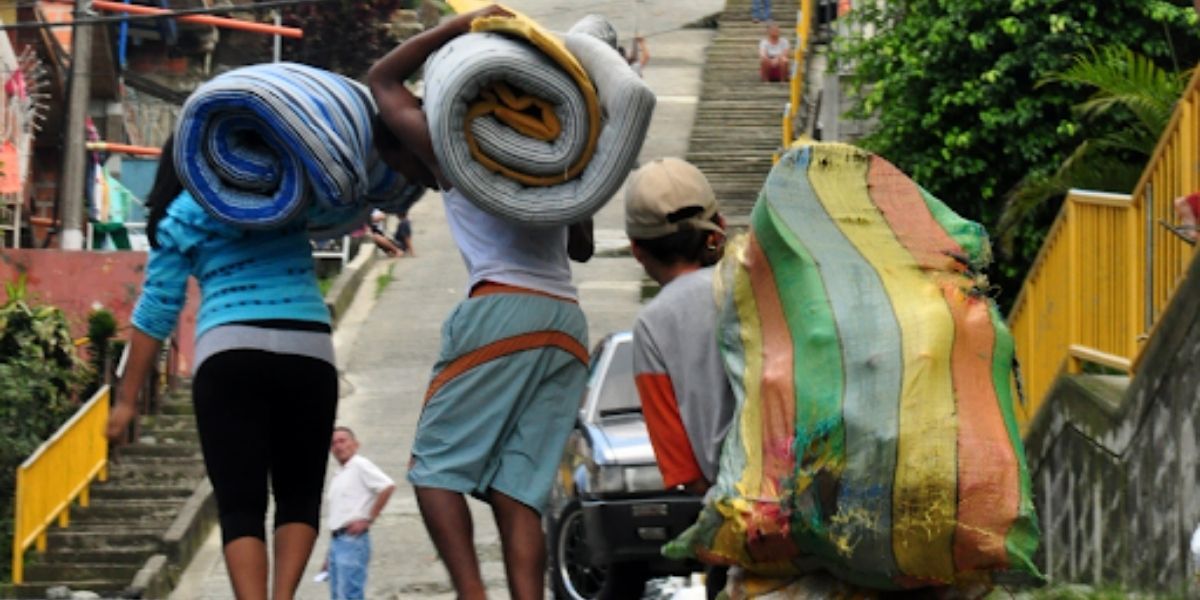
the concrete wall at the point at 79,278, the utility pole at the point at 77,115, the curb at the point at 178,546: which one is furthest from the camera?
the utility pole at the point at 77,115

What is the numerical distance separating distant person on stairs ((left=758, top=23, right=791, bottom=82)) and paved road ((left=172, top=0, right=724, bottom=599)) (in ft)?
4.02

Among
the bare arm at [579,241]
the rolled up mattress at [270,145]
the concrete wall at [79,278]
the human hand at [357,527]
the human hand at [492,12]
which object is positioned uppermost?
the human hand at [492,12]

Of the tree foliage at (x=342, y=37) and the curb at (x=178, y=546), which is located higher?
the tree foliage at (x=342, y=37)

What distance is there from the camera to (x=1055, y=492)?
10.9m

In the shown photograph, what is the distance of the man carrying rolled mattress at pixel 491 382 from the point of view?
6312 mm

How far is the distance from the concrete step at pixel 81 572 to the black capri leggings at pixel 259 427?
1126 centimetres

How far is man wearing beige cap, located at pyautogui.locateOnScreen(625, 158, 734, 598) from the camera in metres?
5.54

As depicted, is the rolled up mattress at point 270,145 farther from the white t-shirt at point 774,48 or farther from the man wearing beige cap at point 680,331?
the white t-shirt at point 774,48

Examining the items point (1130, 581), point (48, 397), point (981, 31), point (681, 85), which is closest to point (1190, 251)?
point (1130, 581)

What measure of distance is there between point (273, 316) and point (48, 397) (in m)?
13.0

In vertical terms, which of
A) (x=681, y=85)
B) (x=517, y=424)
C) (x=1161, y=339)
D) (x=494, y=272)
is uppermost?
(x=494, y=272)

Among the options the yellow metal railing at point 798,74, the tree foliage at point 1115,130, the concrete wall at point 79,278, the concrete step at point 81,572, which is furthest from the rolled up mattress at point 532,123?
the yellow metal railing at point 798,74

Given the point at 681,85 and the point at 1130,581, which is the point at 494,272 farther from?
the point at 681,85

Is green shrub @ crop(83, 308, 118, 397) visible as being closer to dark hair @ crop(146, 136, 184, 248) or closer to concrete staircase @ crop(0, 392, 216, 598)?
concrete staircase @ crop(0, 392, 216, 598)
